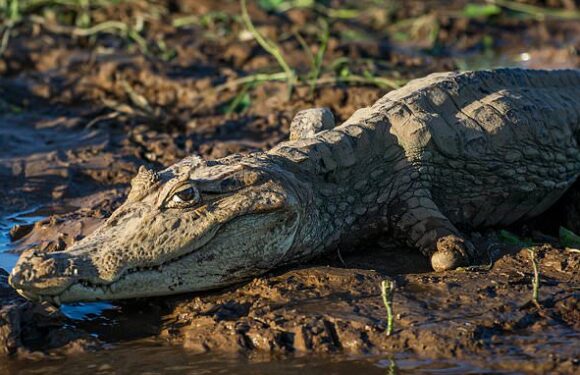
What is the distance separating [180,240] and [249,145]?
308 cm

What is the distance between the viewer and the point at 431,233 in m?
5.78

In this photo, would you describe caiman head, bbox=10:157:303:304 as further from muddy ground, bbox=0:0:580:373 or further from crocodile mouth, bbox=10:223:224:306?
muddy ground, bbox=0:0:580:373

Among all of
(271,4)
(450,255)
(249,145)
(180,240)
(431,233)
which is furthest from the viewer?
(271,4)

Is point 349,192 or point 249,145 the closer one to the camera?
point 349,192

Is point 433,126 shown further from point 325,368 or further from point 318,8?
point 318,8

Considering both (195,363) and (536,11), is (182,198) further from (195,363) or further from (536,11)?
(536,11)

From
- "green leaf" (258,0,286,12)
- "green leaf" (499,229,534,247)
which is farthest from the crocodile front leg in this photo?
"green leaf" (258,0,286,12)

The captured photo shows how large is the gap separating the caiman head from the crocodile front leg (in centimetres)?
75

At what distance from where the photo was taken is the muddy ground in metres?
4.98

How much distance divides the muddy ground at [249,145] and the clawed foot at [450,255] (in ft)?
0.21

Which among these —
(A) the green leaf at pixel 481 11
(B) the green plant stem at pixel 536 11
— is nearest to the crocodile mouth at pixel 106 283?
(A) the green leaf at pixel 481 11

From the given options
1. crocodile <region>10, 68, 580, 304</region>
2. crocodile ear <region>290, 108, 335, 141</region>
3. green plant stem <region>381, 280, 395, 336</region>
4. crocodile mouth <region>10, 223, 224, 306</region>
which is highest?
crocodile ear <region>290, 108, 335, 141</region>

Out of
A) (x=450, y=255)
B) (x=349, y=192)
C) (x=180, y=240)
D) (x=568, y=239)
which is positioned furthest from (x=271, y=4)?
(x=180, y=240)

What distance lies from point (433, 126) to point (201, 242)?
5.36 ft
